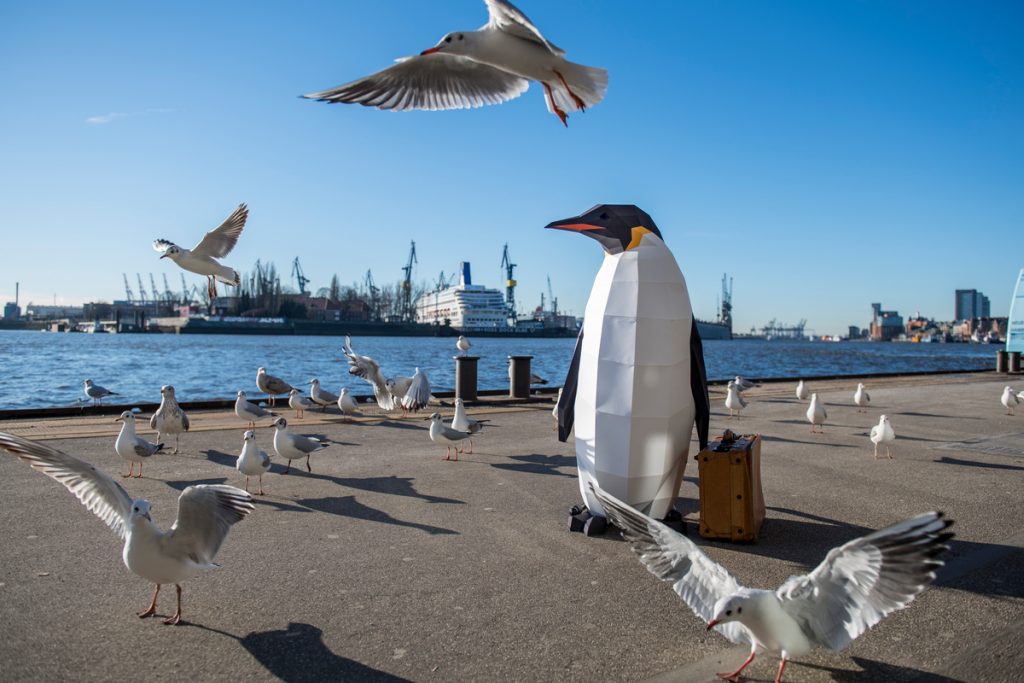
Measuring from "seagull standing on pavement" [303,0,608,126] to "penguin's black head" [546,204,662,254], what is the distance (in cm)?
94

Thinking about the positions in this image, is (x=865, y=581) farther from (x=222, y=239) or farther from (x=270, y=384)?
(x=270, y=384)

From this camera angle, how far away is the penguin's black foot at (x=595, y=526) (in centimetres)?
523

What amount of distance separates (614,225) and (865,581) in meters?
3.26

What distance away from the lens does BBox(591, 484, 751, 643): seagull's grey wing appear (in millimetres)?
3162

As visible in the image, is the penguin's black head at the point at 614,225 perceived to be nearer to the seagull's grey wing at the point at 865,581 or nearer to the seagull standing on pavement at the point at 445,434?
the seagull's grey wing at the point at 865,581

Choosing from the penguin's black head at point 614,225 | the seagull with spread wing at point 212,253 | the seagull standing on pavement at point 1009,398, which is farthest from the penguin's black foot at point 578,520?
the seagull standing on pavement at point 1009,398

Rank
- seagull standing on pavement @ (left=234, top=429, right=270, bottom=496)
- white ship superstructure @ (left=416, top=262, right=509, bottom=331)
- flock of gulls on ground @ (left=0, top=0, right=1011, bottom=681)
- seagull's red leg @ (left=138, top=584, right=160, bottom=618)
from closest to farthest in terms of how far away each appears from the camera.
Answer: flock of gulls on ground @ (left=0, top=0, right=1011, bottom=681)
seagull's red leg @ (left=138, top=584, right=160, bottom=618)
seagull standing on pavement @ (left=234, top=429, right=270, bottom=496)
white ship superstructure @ (left=416, top=262, right=509, bottom=331)

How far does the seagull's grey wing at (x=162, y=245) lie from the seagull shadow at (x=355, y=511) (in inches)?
125

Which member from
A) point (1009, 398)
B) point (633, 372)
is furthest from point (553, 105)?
point (1009, 398)

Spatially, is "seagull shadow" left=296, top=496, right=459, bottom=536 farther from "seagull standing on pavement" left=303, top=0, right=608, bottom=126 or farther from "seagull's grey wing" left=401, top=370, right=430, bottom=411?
"seagull's grey wing" left=401, top=370, right=430, bottom=411

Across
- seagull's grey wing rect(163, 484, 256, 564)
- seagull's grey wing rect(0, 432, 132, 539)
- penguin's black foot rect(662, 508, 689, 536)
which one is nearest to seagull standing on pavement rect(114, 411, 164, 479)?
seagull's grey wing rect(0, 432, 132, 539)

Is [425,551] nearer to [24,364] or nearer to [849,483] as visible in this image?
[849,483]

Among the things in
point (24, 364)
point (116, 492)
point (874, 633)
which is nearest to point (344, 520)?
point (116, 492)

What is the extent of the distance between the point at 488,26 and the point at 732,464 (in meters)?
3.42
